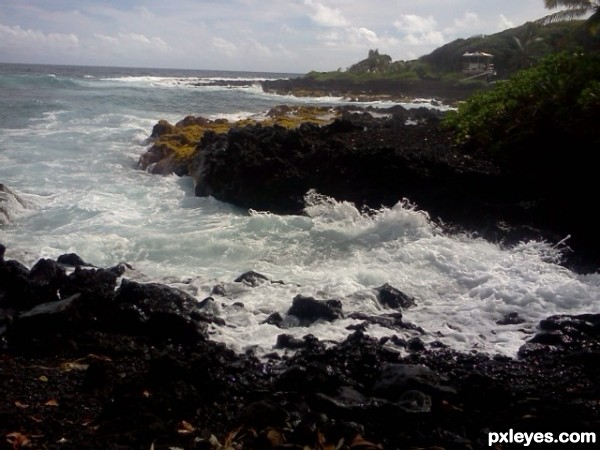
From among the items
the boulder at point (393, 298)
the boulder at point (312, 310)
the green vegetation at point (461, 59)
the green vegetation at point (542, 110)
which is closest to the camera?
the boulder at point (312, 310)

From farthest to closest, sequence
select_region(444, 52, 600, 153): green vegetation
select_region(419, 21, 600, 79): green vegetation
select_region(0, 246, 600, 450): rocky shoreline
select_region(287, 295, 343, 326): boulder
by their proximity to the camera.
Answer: select_region(419, 21, 600, 79): green vegetation < select_region(444, 52, 600, 153): green vegetation < select_region(287, 295, 343, 326): boulder < select_region(0, 246, 600, 450): rocky shoreline

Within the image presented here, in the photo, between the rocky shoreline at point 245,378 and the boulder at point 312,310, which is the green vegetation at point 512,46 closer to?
the boulder at point 312,310

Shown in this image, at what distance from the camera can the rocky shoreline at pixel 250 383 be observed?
15.4ft

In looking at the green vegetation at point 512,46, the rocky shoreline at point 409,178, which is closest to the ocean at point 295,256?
the rocky shoreline at point 409,178

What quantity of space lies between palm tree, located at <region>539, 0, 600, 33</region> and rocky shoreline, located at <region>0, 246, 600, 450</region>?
13302 mm

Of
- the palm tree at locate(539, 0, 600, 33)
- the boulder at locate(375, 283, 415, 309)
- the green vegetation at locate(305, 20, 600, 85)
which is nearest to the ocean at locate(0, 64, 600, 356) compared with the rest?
the boulder at locate(375, 283, 415, 309)

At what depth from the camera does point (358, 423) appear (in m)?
4.92

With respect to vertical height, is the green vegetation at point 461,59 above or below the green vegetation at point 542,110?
above

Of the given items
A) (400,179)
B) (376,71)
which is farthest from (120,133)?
(376,71)

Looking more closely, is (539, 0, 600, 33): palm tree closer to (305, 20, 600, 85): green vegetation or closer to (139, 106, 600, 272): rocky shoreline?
(139, 106, 600, 272): rocky shoreline

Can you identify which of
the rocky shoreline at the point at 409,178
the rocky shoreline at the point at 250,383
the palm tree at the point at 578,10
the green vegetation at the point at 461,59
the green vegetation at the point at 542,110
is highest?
the green vegetation at the point at 461,59

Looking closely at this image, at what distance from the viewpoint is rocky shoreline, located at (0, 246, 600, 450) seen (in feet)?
15.4

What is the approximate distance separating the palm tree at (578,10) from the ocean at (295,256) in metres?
9.97

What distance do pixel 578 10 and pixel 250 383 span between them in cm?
1878
